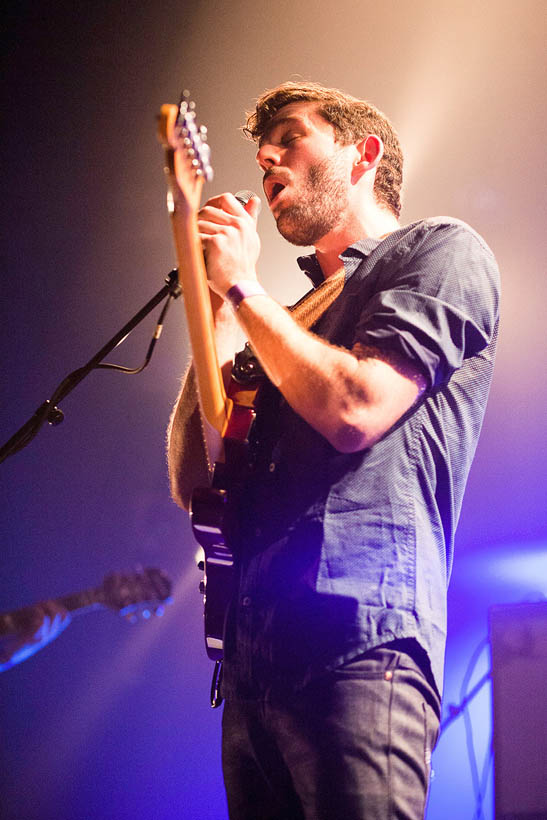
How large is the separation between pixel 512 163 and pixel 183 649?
293cm

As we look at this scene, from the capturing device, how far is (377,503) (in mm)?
1233

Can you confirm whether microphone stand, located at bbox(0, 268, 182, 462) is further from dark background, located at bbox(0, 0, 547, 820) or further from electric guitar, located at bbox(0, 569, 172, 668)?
dark background, located at bbox(0, 0, 547, 820)

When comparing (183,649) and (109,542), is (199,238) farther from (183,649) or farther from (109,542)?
(183,649)

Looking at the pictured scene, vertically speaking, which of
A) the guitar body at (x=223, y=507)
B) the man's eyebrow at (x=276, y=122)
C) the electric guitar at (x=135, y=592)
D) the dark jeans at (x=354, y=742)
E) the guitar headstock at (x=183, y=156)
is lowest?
the dark jeans at (x=354, y=742)

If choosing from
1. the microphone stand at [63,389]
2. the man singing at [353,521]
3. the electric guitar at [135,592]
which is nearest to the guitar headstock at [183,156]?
the man singing at [353,521]

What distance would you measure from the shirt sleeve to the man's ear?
0.72 meters

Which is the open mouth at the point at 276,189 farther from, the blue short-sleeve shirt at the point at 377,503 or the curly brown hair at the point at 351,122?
the blue short-sleeve shirt at the point at 377,503

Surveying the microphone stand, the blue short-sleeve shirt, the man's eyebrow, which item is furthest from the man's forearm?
the man's eyebrow

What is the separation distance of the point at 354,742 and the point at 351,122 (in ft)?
5.75

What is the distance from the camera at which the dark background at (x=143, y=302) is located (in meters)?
3.29

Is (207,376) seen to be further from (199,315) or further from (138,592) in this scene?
(138,592)

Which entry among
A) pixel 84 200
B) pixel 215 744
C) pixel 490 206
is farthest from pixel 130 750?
pixel 490 206

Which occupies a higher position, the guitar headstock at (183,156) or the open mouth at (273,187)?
the open mouth at (273,187)

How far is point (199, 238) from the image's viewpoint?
4.63 ft
